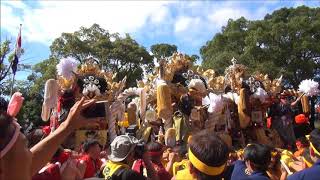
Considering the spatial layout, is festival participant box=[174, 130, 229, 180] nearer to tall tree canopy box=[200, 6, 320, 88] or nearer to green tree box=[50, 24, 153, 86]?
tall tree canopy box=[200, 6, 320, 88]

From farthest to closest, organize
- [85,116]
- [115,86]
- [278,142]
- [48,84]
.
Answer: [278,142], [115,86], [48,84], [85,116]

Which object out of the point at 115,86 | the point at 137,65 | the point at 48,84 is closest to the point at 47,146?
the point at 48,84

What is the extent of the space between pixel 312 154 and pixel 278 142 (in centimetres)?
827

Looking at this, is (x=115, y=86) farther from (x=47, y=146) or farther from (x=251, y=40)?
(x=251, y=40)

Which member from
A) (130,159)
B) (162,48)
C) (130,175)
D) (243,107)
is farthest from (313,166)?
(162,48)

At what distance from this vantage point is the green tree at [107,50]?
2755cm

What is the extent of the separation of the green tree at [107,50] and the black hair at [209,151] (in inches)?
985

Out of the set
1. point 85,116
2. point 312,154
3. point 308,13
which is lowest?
point 312,154

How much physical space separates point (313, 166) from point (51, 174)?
188 centimetres

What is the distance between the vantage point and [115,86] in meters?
10.3

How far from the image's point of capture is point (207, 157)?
242cm

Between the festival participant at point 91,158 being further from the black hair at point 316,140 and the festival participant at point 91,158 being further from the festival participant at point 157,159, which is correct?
the black hair at point 316,140

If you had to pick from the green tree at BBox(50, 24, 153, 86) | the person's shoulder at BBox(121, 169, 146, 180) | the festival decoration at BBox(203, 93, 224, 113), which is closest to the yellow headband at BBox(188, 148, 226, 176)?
the person's shoulder at BBox(121, 169, 146, 180)

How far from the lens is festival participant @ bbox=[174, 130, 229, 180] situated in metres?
2.42
